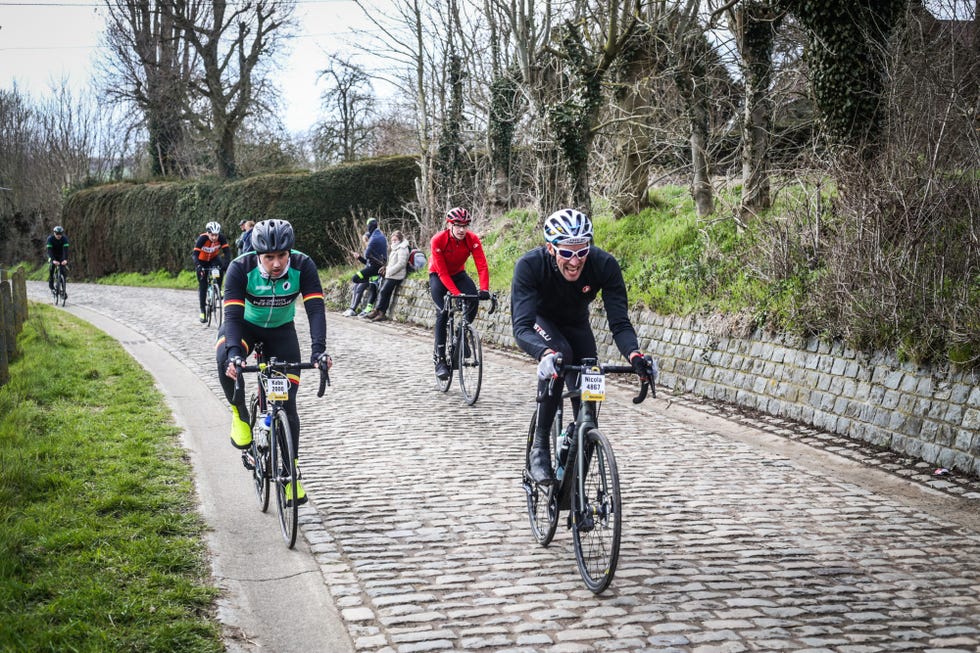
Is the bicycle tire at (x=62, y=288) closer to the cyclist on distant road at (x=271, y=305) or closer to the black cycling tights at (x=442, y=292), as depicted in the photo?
the black cycling tights at (x=442, y=292)

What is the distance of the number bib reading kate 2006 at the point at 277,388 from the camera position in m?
6.08

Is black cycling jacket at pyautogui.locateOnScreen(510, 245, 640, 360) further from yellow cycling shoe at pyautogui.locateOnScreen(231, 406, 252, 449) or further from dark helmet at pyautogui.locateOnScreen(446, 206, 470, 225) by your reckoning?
dark helmet at pyautogui.locateOnScreen(446, 206, 470, 225)

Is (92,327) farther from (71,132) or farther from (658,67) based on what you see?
(71,132)

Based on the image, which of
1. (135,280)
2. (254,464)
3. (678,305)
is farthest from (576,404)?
(135,280)

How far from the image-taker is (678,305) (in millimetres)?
13055

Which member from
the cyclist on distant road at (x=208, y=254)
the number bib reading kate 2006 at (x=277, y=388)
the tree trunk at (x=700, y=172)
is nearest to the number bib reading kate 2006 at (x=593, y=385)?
the number bib reading kate 2006 at (x=277, y=388)

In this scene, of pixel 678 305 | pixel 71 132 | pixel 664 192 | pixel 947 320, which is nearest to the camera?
Result: pixel 947 320

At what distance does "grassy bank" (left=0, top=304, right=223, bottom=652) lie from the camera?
4.41 meters

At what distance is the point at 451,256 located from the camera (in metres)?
11.6

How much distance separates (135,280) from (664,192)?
2691cm

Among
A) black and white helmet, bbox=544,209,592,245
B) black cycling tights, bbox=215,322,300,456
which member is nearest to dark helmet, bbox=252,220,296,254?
black cycling tights, bbox=215,322,300,456

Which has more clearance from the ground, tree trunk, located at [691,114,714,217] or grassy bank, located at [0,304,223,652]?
tree trunk, located at [691,114,714,217]

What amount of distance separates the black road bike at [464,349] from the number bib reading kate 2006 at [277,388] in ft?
16.2

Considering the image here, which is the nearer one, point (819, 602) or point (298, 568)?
point (819, 602)
